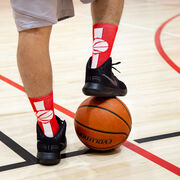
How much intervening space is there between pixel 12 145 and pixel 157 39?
259 cm

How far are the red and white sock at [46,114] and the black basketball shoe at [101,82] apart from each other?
0.49ft

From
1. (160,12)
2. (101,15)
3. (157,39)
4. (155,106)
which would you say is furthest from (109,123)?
(160,12)

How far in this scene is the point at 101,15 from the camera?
1741 mm

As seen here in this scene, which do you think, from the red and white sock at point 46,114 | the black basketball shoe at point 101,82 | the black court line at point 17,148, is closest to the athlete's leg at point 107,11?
the black basketball shoe at point 101,82

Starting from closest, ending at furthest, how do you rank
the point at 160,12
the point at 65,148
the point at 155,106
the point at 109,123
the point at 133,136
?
the point at 109,123 < the point at 65,148 < the point at 133,136 < the point at 155,106 < the point at 160,12

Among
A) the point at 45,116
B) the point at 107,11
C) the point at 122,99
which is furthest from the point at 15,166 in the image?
the point at 122,99

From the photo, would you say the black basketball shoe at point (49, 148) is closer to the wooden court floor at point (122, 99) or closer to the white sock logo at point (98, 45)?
the wooden court floor at point (122, 99)

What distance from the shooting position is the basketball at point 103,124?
1.70m

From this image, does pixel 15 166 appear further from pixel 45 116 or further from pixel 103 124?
pixel 103 124

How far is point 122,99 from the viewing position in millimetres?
2479

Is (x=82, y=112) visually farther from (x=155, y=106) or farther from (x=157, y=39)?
(x=157, y=39)

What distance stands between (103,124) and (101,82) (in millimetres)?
168

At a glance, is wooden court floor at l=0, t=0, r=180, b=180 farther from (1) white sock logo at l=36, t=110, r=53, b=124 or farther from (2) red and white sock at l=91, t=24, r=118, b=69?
(2) red and white sock at l=91, t=24, r=118, b=69

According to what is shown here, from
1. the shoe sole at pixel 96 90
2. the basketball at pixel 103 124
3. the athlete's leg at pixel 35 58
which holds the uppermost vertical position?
the athlete's leg at pixel 35 58
